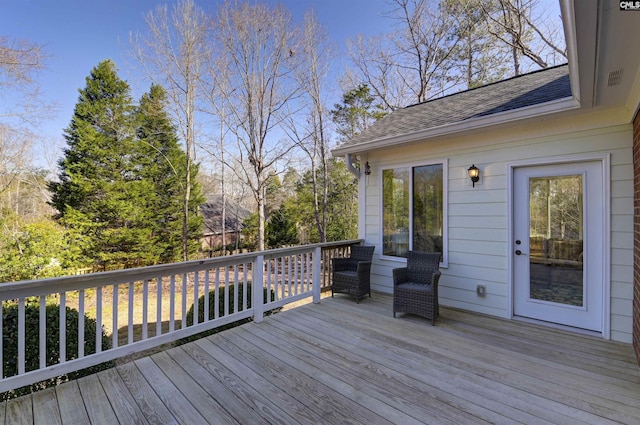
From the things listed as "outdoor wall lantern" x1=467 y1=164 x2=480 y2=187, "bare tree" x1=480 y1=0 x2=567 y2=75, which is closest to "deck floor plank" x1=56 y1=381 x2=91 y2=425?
"outdoor wall lantern" x1=467 y1=164 x2=480 y2=187

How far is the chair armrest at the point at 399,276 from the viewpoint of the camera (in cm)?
380

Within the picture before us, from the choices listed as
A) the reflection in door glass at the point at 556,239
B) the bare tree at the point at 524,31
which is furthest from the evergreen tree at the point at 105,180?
the bare tree at the point at 524,31

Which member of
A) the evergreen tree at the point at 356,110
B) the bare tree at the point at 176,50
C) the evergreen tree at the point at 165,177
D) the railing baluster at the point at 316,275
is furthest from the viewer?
the evergreen tree at the point at 165,177

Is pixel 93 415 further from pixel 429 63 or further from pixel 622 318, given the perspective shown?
pixel 429 63

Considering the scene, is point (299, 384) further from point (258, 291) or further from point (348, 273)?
point (348, 273)

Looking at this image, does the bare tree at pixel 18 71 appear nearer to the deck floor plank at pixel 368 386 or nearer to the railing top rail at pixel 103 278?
the railing top rail at pixel 103 278

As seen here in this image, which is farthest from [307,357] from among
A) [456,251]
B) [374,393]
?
[456,251]

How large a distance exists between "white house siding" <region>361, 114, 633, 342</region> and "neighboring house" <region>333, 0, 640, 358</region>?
0.01 m

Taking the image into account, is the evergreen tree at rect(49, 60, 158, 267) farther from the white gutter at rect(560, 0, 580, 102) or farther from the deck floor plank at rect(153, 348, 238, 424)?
the white gutter at rect(560, 0, 580, 102)

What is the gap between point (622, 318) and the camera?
2.95m

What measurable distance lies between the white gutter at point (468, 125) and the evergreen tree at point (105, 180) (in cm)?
1089

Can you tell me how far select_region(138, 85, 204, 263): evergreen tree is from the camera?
12.5 metres

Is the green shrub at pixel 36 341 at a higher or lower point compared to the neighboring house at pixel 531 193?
lower

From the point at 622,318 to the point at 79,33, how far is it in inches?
498
